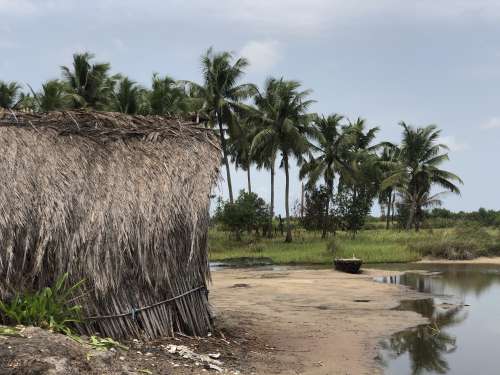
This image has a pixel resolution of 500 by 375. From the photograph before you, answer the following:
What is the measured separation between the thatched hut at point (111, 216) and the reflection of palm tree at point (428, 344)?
2.99 meters

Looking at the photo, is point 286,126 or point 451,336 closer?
point 451,336

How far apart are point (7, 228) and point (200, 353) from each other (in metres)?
2.77

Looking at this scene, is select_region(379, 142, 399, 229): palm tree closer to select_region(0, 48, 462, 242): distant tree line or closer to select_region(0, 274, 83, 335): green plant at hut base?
select_region(0, 48, 462, 242): distant tree line

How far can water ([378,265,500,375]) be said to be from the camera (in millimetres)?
8375

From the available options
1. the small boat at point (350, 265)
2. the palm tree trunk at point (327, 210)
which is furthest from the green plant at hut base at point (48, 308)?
the palm tree trunk at point (327, 210)

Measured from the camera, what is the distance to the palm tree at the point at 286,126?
107ft

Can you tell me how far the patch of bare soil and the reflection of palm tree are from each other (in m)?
0.31

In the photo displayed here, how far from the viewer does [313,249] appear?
27.8m

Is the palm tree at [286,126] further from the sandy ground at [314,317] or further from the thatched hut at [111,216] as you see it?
the thatched hut at [111,216]

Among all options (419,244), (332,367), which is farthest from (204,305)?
(419,244)

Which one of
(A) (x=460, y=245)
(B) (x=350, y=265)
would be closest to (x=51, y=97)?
(B) (x=350, y=265)

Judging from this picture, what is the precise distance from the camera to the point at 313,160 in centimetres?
3653

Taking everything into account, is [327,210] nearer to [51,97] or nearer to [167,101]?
[167,101]

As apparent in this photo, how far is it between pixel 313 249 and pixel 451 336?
17.6 metres
